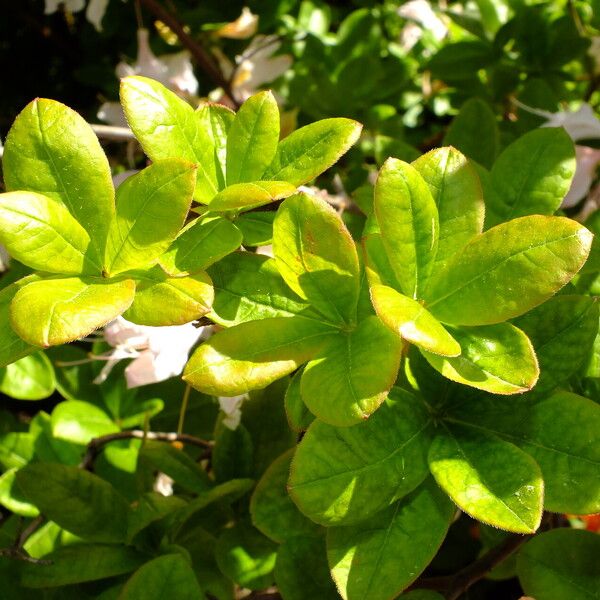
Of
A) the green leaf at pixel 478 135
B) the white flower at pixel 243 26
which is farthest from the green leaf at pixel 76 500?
the white flower at pixel 243 26

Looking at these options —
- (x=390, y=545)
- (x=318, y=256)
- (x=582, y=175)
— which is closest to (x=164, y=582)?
(x=390, y=545)

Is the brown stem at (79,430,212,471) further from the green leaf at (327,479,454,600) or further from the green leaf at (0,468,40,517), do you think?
the green leaf at (327,479,454,600)

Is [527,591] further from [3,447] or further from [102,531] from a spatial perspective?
[3,447]

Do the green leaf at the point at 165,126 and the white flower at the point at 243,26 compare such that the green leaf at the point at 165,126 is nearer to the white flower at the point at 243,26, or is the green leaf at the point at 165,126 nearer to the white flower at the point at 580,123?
the white flower at the point at 580,123

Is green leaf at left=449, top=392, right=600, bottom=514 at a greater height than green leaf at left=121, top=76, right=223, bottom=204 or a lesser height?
lesser

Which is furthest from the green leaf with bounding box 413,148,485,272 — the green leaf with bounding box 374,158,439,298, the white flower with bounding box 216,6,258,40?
the white flower with bounding box 216,6,258,40

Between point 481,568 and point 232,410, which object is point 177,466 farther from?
point 481,568
